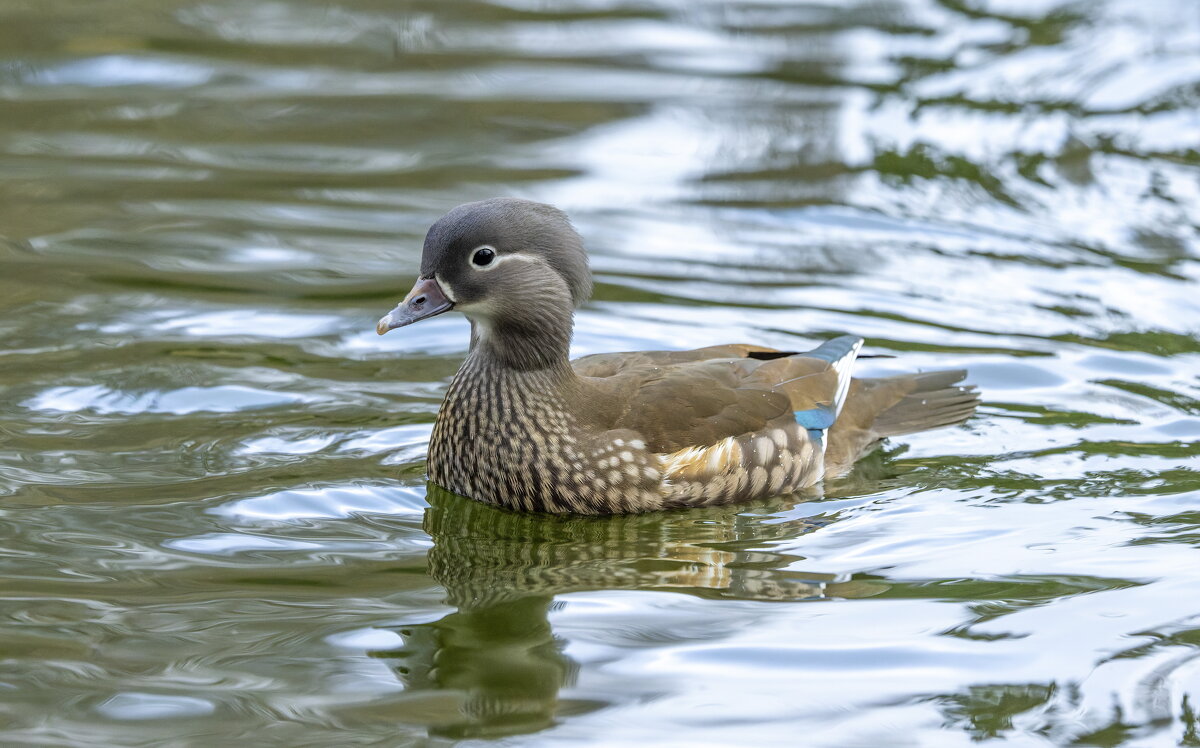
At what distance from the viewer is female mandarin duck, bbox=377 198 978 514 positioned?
652 centimetres

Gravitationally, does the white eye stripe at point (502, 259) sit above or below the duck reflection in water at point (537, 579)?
above

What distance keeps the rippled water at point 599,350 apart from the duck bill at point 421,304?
820 mm

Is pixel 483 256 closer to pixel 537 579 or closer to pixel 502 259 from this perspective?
pixel 502 259

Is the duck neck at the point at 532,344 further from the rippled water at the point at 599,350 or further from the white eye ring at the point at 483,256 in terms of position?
the rippled water at the point at 599,350

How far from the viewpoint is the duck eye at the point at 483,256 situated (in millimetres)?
6484

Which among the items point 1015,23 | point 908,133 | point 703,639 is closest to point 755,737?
point 703,639

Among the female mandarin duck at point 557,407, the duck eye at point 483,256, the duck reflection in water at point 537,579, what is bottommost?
the duck reflection in water at point 537,579

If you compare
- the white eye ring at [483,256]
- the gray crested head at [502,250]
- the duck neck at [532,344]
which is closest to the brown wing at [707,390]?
the duck neck at [532,344]

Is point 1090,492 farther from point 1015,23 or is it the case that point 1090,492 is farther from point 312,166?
point 1015,23

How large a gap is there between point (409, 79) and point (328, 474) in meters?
6.94

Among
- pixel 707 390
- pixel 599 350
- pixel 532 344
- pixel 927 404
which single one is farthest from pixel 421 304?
pixel 927 404

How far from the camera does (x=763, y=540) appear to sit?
21.3ft

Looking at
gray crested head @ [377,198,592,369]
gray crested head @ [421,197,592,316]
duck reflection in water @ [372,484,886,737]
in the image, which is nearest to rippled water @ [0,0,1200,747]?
duck reflection in water @ [372,484,886,737]

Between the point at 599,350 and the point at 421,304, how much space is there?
2274 mm
